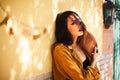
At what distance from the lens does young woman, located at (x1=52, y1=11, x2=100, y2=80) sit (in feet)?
12.5

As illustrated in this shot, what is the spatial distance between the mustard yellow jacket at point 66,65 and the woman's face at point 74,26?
0.78 ft

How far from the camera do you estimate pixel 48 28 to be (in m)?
3.84

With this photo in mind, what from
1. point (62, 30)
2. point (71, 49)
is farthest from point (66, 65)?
point (62, 30)

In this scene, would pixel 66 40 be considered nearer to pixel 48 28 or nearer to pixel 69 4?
pixel 48 28

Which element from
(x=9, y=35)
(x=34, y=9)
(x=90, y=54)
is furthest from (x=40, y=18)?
(x=90, y=54)

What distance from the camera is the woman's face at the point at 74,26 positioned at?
405 centimetres

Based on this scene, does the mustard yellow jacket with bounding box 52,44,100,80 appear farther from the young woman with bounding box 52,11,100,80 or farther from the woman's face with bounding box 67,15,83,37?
the woman's face with bounding box 67,15,83,37

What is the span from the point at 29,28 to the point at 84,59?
147cm

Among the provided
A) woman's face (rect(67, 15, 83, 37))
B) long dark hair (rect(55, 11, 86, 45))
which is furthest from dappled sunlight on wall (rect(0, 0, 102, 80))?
woman's face (rect(67, 15, 83, 37))

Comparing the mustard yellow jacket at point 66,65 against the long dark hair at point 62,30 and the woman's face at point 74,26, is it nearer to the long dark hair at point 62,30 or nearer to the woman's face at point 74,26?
the long dark hair at point 62,30

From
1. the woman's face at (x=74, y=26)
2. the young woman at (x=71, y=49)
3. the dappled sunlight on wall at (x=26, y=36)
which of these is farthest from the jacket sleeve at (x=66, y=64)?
the woman's face at (x=74, y=26)

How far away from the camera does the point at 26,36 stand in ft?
11.0

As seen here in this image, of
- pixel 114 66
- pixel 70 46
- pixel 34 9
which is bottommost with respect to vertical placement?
pixel 114 66

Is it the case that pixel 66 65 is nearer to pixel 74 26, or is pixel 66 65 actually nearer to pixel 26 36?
pixel 74 26
